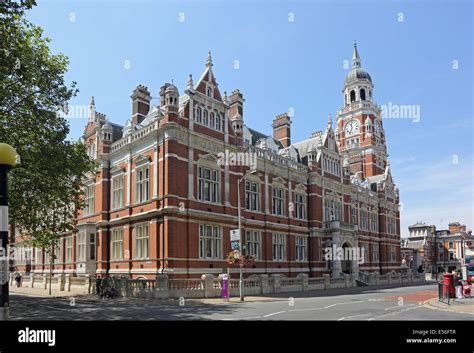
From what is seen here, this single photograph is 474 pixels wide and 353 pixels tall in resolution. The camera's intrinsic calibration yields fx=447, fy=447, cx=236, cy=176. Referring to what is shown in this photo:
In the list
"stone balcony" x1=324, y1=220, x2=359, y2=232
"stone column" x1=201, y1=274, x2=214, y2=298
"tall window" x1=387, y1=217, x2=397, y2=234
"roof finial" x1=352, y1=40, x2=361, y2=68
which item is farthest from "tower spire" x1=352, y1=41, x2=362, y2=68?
"stone column" x1=201, y1=274, x2=214, y2=298

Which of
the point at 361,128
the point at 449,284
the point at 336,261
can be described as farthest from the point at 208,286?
the point at 361,128

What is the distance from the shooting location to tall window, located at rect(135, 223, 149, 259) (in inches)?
1313

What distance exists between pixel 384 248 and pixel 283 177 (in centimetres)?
2641

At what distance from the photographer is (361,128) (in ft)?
244

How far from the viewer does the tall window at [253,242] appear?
3800cm

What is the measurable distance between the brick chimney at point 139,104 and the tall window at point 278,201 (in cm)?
1405

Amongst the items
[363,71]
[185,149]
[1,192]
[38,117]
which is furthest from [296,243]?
[363,71]

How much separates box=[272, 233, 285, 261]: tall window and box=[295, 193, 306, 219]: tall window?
3.74 m

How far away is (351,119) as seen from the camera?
7656 centimetres

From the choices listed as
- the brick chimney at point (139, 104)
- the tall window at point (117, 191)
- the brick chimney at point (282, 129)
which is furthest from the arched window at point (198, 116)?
the brick chimney at point (282, 129)

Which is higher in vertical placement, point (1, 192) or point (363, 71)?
point (363, 71)

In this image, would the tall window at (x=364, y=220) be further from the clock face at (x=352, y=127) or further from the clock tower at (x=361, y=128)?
the clock face at (x=352, y=127)

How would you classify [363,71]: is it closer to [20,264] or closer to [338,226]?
A: [338,226]

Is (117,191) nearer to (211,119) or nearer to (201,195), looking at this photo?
(201,195)
